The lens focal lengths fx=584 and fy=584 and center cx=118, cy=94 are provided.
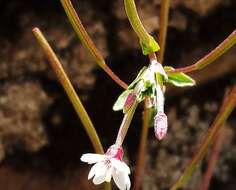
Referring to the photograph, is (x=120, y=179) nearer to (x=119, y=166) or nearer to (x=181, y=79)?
(x=119, y=166)

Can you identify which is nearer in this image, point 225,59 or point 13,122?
point 13,122

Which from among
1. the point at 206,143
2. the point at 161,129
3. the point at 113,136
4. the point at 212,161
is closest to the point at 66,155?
the point at 113,136

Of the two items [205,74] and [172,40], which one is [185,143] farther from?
[172,40]

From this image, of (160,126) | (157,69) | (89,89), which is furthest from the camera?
(89,89)

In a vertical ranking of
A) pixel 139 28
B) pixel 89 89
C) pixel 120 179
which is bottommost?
pixel 120 179

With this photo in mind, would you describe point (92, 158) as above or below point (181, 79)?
below

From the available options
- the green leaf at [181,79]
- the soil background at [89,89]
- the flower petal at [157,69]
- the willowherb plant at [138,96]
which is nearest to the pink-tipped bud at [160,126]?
the willowherb plant at [138,96]

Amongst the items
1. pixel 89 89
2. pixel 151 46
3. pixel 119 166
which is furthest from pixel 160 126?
pixel 89 89

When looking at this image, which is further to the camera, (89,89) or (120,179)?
(89,89)

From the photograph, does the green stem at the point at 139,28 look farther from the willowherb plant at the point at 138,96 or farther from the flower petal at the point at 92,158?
the flower petal at the point at 92,158

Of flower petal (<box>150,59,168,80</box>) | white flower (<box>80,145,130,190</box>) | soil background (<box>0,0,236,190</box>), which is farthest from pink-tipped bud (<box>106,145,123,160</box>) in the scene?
soil background (<box>0,0,236,190</box>)
